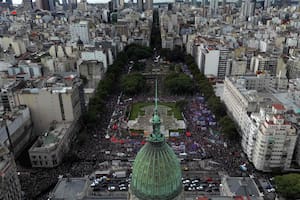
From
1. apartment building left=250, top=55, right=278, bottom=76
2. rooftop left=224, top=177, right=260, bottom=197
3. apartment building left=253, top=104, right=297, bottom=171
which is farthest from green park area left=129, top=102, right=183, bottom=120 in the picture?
apartment building left=250, top=55, right=278, bottom=76

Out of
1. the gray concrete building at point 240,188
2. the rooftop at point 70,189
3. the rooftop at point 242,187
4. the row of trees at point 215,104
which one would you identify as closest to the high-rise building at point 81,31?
the row of trees at point 215,104

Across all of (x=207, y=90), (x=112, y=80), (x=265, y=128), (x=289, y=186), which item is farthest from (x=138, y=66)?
(x=289, y=186)

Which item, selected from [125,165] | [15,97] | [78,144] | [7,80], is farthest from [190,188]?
[7,80]

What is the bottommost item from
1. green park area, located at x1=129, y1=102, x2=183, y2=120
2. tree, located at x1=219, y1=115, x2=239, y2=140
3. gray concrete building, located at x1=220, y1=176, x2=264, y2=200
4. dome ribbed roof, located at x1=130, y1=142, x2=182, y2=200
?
green park area, located at x1=129, y1=102, x2=183, y2=120

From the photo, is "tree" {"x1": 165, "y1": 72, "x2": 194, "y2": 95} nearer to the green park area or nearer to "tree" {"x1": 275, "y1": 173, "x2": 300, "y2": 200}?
the green park area

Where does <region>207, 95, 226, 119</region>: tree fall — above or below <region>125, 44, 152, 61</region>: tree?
below
